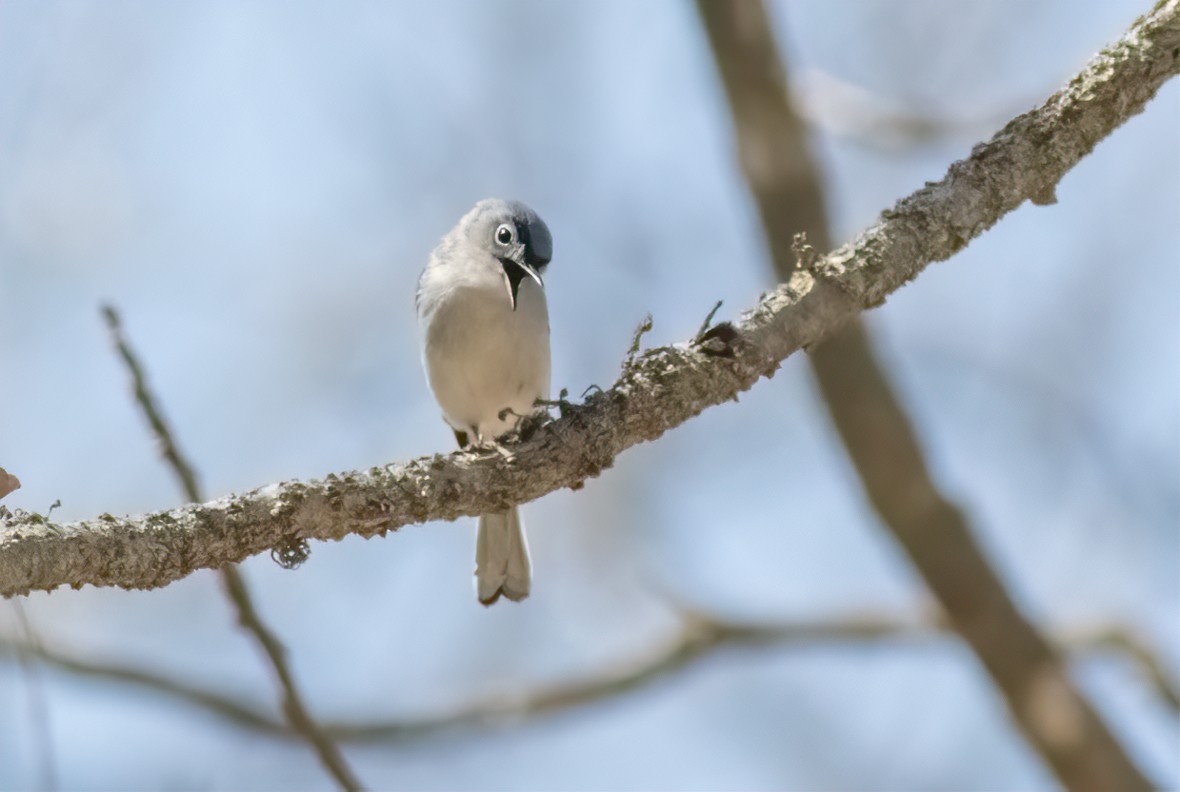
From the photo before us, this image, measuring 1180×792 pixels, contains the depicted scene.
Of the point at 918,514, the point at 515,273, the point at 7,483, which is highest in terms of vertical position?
the point at 515,273

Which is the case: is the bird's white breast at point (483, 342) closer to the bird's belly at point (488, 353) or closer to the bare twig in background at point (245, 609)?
the bird's belly at point (488, 353)

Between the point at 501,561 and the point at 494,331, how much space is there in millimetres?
967

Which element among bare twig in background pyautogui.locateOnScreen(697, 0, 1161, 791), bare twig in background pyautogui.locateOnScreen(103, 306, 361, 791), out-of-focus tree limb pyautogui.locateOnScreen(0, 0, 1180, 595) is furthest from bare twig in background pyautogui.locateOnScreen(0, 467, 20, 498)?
bare twig in background pyautogui.locateOnScreen(697, 0, 1161, 791)

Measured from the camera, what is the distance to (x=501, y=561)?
4.93 metres

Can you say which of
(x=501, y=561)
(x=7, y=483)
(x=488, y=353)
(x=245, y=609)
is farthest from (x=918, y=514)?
(x=7, y=483)

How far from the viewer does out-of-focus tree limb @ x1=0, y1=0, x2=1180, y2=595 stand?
2326 mm

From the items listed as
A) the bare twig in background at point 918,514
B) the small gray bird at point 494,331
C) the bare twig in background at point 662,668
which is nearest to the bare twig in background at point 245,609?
the small gray bird at point 494,331

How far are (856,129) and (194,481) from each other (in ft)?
12.4

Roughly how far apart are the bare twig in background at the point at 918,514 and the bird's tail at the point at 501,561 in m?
1.46

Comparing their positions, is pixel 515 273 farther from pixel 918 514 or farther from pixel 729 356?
pixel 729 356

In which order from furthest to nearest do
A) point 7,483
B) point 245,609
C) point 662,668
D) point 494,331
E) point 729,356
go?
point 662,668
point 494,331
point 245,609
point 729,356
point 7,483

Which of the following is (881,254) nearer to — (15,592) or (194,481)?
(194,481)

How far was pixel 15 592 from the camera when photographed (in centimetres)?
206

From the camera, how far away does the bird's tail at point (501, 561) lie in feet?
16.0
